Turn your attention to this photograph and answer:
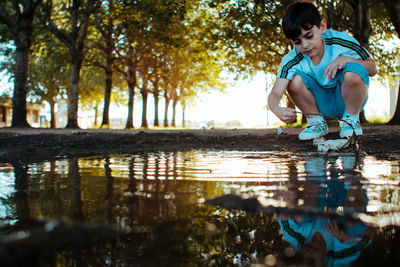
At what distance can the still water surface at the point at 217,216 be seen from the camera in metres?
0.94

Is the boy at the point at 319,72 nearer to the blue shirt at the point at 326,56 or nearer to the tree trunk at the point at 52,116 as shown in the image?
the blue shirt at the point at 326,56

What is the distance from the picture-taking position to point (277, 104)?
11.5 feet

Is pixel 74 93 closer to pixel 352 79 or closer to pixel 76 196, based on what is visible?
pixel 352 79

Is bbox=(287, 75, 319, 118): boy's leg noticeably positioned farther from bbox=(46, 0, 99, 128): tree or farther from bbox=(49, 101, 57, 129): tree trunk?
bbox=(49, 101, 57, 129): tree trunk

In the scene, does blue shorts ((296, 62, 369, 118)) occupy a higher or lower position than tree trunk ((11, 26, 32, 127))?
lower

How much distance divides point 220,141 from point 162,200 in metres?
4.42

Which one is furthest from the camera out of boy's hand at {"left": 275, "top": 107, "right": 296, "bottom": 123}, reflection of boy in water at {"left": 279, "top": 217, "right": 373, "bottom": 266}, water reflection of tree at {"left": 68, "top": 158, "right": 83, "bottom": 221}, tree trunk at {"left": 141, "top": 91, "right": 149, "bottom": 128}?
tree trunk at {"left": 141, "top": 91, "right": 149, "bottom": 128}

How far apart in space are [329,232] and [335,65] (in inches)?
112

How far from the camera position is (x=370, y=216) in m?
1.25

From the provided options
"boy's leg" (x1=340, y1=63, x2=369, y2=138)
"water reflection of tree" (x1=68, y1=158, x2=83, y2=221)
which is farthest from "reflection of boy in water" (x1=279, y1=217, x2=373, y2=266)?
"boy's leg" (x1=340, y1=63, x2=369, y2=138)

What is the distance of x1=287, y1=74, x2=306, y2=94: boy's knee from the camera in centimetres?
402

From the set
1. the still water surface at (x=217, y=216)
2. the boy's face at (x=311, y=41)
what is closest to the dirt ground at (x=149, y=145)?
the boy's face at (x=311, y=41)

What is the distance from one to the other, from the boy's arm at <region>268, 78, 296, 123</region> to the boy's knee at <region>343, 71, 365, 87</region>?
62 cm

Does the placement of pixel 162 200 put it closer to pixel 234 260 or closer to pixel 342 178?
pixel 234 260
